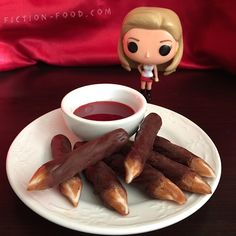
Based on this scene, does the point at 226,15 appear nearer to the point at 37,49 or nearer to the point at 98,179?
the point at 37,49

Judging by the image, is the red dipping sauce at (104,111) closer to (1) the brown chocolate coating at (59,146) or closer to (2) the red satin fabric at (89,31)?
(1) the brown chocolate coating at (59,146)

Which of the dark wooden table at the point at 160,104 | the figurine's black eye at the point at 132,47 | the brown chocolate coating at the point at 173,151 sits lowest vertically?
the dark wooden table at the point at 160,104

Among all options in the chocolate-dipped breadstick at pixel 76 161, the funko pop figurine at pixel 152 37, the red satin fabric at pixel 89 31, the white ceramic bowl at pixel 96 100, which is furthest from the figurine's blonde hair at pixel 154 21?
the red satin fabric at pixel 89 31

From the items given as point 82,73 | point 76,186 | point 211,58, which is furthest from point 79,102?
point 211,58

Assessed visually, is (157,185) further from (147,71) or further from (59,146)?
(147,71)

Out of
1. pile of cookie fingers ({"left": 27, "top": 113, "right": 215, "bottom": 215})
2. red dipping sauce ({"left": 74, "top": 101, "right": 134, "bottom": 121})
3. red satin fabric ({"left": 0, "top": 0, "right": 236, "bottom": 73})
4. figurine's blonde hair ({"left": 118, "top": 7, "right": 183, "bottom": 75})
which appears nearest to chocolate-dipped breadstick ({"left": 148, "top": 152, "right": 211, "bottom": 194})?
pile of cookie fingers ({"left": 27, "top": 113, "right": 215, "bottom": 215})
